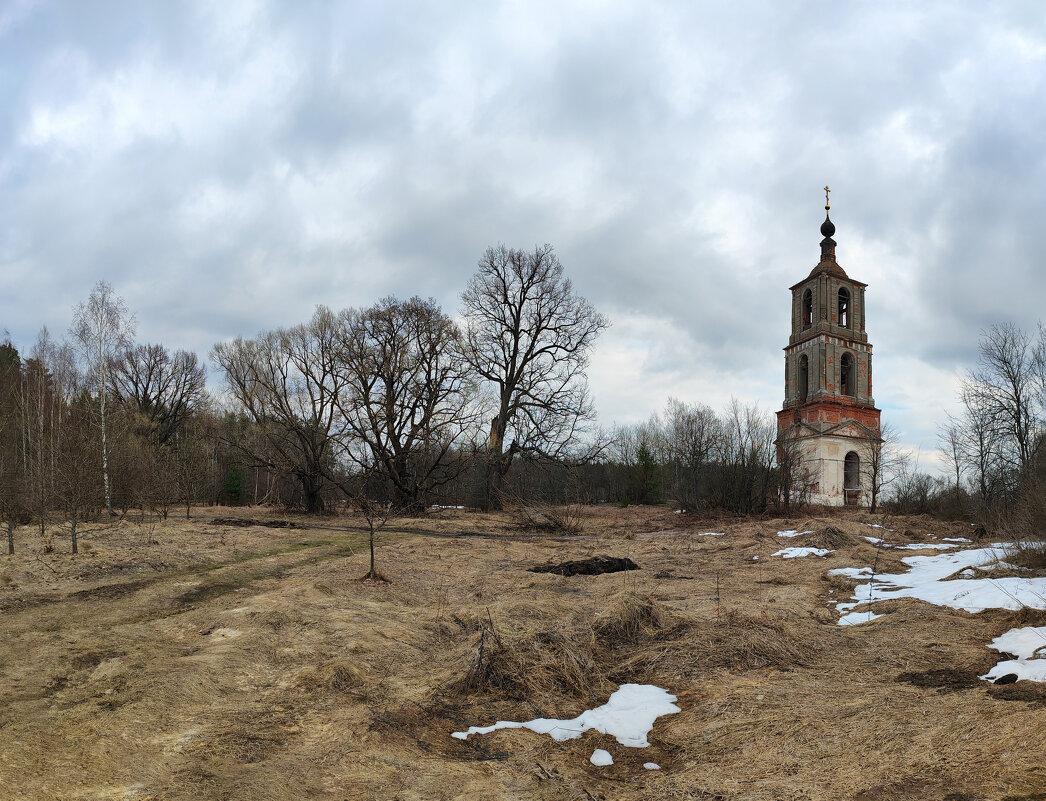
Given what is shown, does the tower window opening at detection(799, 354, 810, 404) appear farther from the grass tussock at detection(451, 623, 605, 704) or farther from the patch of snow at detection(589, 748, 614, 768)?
the patch of snow at detection(589, 748, 614, 768)

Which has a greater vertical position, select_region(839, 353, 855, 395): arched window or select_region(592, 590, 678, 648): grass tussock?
select_region(839, 353, 855, 395): arched window

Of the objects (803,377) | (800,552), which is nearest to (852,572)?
(800,552)

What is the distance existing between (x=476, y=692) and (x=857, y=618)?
5474mm

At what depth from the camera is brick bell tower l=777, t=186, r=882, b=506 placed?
120 feet

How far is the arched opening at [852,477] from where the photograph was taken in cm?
3806

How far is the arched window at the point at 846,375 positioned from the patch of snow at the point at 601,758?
134 feet

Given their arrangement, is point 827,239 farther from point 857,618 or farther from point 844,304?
point 857,618

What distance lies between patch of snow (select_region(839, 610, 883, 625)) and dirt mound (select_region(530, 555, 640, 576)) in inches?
206

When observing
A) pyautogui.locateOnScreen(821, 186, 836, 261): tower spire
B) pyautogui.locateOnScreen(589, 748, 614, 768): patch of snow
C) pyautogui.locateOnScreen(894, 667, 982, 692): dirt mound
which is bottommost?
pyautogui.locateOnScreen(589, 748, 614, 768): patch of snow

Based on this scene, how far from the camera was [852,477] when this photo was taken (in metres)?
39.0

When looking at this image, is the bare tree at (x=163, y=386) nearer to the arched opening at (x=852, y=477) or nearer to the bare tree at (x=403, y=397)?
the bare tree at (x=403, y=397)

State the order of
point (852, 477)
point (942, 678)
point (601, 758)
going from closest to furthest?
point (601, 758)
point (942, 678)
point (852, 477)

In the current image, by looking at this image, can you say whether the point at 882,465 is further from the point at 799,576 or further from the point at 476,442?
the point at 799,576

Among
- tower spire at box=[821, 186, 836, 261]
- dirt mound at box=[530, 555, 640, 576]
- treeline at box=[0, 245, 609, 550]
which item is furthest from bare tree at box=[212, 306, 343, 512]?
tower spire at box=[821, 186, 836, 261]
